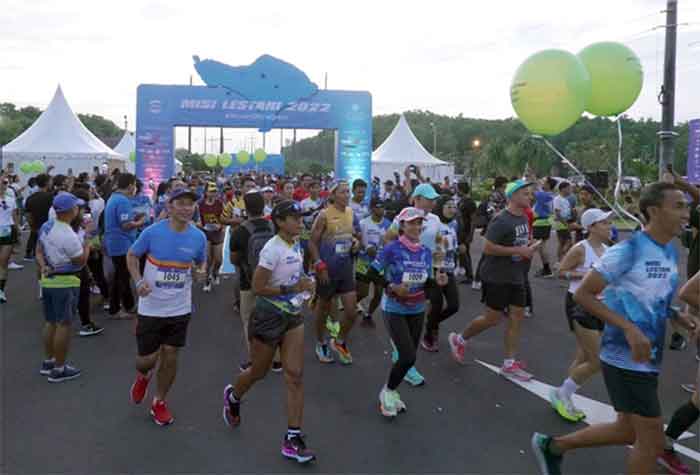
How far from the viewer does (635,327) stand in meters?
2.82

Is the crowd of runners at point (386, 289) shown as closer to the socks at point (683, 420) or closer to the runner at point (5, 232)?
the socks at point (683, 420)

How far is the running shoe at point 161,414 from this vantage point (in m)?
4.33

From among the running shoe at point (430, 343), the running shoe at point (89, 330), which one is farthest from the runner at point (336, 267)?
the running shoe at point (89, 330)

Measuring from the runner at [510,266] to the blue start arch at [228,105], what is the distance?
13.2 m

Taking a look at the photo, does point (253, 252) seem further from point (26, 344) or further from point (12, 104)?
point (12, 104)

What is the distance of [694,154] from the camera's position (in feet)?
46.8

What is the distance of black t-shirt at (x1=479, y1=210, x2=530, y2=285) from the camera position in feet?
17.5

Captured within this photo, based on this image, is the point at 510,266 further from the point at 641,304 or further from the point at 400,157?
the point at 400,157

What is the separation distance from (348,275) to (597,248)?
7.92 ft

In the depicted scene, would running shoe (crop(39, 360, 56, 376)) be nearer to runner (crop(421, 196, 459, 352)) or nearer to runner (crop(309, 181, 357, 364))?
runner (crop(309, 181, 357, 364))

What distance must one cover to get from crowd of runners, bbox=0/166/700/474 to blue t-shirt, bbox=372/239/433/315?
0.01 m

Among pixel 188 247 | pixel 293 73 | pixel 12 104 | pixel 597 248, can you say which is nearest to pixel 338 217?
pixel 188 247

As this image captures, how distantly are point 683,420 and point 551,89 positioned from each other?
2914 mm

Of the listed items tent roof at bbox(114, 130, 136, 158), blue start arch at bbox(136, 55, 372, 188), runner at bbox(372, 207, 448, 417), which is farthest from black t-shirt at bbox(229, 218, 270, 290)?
tent roof at bbox(114, 130, 136, 158)
